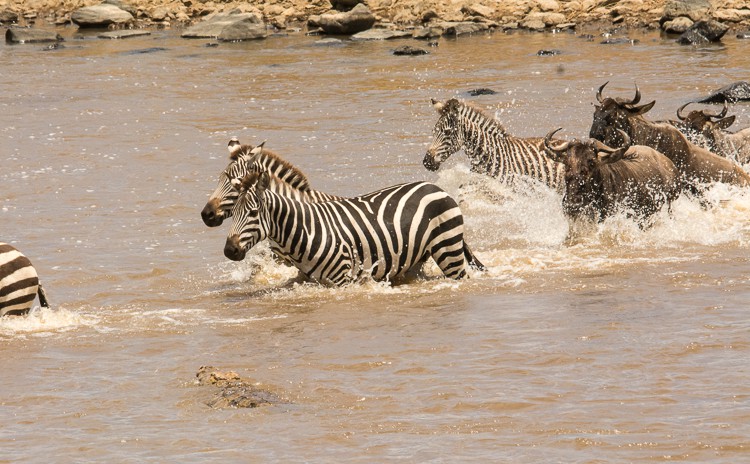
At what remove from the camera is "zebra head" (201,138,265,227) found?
35.9ft

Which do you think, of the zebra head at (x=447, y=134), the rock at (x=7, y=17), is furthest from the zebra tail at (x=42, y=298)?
the rock at (x=7, y=17)

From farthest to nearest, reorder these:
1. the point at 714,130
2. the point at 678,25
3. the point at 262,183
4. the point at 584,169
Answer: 1. the point at 678,25
2. the point at 714,130
3. the point at 584,169
4. the point at 262,183

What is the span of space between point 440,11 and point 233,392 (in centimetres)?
3150

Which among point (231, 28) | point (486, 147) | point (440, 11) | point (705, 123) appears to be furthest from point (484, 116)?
point (440, 11)

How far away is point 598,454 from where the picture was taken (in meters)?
6.92

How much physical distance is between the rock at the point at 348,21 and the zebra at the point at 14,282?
90.9ft

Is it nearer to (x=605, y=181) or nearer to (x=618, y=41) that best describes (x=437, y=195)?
(x=605, y=181)

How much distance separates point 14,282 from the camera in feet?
31.2

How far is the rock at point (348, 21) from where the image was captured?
120 ft

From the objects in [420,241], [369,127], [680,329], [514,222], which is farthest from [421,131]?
[680,329]

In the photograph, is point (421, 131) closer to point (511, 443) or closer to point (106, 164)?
point (106, 164)

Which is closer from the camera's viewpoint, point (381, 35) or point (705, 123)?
point (705, 123)

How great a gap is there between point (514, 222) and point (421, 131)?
23.5ft

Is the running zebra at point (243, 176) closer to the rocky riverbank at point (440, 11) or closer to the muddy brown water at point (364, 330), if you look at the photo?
the muddy brown water at point (364, 330)
